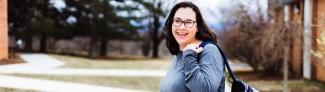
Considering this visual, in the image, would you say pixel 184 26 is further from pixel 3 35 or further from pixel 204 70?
pixel 3 35

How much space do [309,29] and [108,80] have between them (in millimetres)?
5131

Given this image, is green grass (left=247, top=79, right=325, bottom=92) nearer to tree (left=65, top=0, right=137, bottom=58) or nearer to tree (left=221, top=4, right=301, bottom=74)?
tree (left=221, top=4, right=301, bottom=74)

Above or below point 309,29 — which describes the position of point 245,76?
below

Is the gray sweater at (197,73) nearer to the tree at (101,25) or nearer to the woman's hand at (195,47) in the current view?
the woman's hand at (195,47)

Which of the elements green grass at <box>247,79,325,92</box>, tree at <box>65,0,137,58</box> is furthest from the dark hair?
tree at <box>65,0,137,58</box>

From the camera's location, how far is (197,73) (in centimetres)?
253

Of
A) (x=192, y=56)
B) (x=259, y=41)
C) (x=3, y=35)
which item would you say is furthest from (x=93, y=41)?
(x=192, y=56)

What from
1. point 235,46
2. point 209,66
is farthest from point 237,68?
point 209,66

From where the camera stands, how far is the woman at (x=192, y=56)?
8.34 ft

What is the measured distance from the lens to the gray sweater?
99.7 inches

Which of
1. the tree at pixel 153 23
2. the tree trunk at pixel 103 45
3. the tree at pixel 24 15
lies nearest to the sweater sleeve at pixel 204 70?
the tree at pixel 24 15

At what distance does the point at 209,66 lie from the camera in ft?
8.45

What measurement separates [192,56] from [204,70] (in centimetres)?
8

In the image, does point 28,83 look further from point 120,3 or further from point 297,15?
point 120,3
